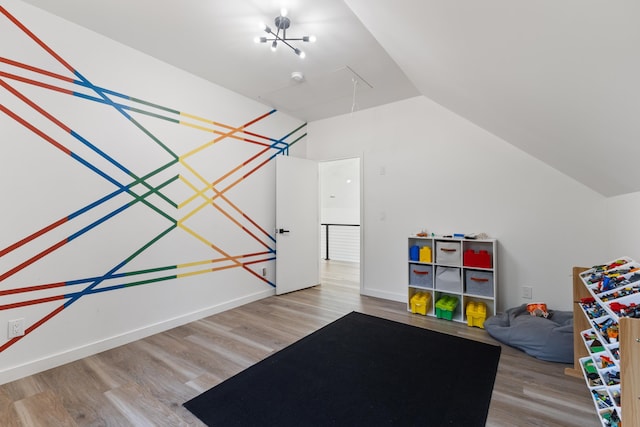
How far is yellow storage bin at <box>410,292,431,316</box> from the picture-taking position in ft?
10.5

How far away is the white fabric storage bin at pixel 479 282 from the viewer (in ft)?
9.53

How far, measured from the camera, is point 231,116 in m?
3.48

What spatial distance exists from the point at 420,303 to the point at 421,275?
0.33 meters

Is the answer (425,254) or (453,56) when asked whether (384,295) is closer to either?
(425,254)

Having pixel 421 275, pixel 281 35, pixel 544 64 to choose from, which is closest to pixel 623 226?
pixel 421 275

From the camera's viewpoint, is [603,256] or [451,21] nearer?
[451,21]

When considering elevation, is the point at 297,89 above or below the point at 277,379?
above

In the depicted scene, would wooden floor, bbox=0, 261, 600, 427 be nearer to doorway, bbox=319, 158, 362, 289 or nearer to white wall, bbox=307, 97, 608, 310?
white wall, bbox=307, 97, 608, 310

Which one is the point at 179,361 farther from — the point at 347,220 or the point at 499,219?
the point at 347,220

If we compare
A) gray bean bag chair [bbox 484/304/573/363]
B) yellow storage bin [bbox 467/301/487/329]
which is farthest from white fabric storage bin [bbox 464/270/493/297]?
gray bean bag chair [bbox 484/304/573/363]

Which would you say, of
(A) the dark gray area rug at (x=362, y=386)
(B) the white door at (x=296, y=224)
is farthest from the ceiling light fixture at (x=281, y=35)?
(A) the dark gray area rug at (x=362, y=386)

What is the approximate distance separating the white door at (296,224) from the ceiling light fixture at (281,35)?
1.78m

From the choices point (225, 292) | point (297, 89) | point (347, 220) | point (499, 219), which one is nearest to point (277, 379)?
point (225, 292)

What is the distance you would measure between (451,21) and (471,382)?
2229mm
